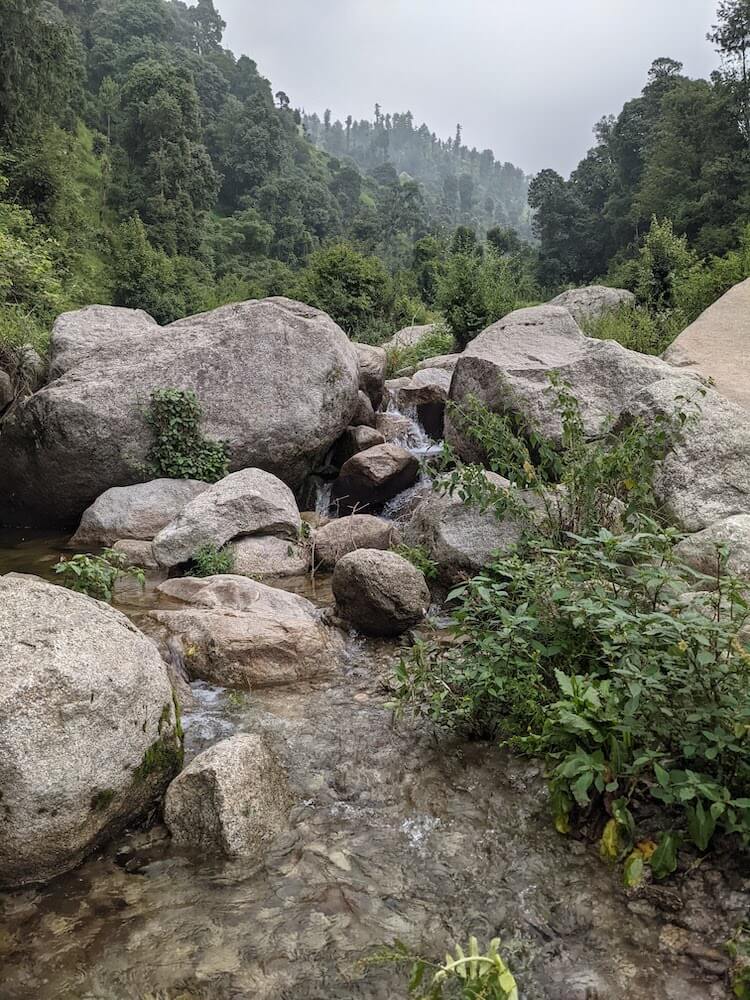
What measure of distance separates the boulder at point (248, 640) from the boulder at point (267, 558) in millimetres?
1949

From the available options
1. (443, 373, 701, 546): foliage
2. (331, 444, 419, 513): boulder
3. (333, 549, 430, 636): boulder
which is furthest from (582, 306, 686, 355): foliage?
(333, 549, 430, 636): boulder

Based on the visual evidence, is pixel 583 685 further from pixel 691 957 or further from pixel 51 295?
pixel 51 295

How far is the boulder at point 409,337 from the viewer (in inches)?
868

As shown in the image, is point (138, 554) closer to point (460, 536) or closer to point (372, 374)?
point (460, 536)

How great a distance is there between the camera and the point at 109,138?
48656 mm

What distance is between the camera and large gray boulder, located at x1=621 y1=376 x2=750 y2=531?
690cm

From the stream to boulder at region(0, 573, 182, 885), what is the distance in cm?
24

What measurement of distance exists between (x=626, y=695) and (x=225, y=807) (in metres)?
2.33

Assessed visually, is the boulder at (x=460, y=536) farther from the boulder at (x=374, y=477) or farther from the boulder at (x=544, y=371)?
the boulder at (x=374, y=477)

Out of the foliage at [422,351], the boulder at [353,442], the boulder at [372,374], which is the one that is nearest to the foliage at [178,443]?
the boulder at [353,442]

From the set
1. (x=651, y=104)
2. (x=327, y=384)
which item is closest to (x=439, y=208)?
(x=651, y=104)

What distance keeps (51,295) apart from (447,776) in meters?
10.9

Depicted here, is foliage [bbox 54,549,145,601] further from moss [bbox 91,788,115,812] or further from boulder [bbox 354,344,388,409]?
boulder [bbox 354,344,388,409]

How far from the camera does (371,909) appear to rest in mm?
3438
